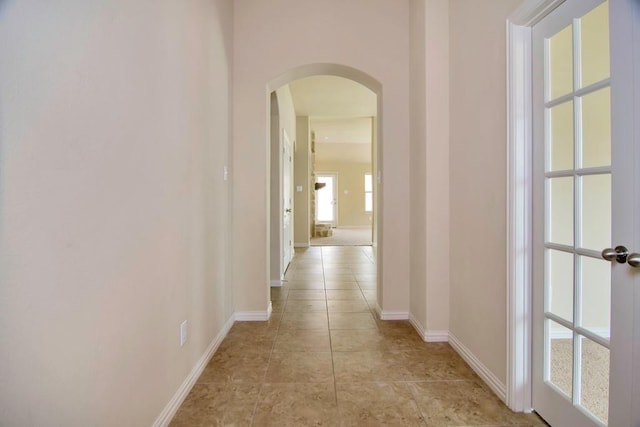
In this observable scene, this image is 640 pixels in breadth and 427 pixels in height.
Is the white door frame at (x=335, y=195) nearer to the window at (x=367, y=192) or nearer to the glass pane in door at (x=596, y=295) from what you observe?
the window at (x=367, y=192)

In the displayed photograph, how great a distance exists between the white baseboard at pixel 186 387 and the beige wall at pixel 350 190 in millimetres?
11095

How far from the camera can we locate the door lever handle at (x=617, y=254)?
1137mm

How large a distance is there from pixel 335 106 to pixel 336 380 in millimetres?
5644

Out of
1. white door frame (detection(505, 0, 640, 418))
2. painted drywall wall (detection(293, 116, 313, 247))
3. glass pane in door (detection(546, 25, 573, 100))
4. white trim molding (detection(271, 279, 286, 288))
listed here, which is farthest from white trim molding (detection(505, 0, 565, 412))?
painted drywall wall (detection(293, 116, 313, 247))

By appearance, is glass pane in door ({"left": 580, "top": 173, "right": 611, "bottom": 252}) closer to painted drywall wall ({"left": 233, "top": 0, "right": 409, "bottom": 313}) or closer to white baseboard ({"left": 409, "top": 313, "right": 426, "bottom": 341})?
white baseboard ({"left": 409, "top": 313, "right": 426, "bottom": 341})

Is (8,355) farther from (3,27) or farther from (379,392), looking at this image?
(379,392)

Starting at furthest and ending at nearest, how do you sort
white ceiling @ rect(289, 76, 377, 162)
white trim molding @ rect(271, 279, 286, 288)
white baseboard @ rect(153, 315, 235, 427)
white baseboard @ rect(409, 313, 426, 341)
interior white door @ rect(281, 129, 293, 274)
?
1. white ceiling @ rect(289, 76, 377, 162)
2. interior white door @ rect(281, 129, 293, 274)
3. white trim molding @ rect(271, 279, 286, 288)
4. white baseboard @ rect(409, 313, 426, 341)
5. white baseboard @ rect(153, 315, 235, 427)

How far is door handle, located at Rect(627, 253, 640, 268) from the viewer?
3.57 ft

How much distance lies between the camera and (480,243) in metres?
2.03

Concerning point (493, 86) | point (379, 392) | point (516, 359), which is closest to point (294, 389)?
point (379, 392)

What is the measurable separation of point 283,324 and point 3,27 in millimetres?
2593

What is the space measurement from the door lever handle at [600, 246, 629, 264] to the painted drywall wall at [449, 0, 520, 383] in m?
0.58

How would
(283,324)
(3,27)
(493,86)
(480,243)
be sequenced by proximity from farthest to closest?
(283,324) < (480,243) < (493,86) < (3,27)

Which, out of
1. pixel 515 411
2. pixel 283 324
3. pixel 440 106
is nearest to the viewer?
pixel 515 411
